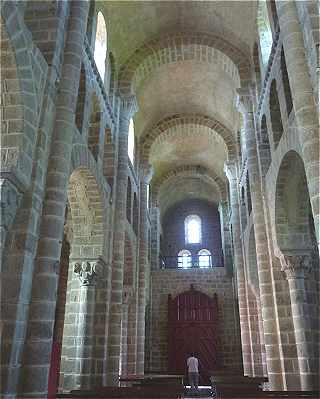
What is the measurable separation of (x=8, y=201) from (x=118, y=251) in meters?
7.10

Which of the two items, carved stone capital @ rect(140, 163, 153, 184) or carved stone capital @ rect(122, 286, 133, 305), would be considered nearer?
carved stone capital @ rect(122, 286, 133, 305)

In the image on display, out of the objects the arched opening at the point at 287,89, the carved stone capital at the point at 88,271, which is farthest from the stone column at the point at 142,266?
the arched opening at the point at 287,89

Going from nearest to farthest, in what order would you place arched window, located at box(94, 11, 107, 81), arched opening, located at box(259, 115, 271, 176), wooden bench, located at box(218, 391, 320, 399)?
wooden bench, located at box(218, 391, 320, 399)
arched opening, located at box(259, 115, 271, 176)
arched window, located at box(94, 11, 107, 81)

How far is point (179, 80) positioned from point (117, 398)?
15.9 m

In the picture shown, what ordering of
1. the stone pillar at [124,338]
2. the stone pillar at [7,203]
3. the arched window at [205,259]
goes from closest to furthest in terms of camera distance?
the stone pillar at [7,203]
the stone pillar at [124,338]
the arched window at [205,259]

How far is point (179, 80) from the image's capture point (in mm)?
20141

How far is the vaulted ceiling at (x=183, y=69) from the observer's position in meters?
16.2

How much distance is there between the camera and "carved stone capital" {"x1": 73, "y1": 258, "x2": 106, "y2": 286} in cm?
1210

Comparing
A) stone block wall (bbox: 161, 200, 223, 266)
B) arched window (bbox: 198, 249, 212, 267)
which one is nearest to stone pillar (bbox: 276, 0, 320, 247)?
stone block wall (bbox: 161, 200, 223, 266)

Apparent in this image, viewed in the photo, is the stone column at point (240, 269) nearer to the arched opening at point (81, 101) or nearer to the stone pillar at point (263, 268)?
the stone pillar at point (263, 268)

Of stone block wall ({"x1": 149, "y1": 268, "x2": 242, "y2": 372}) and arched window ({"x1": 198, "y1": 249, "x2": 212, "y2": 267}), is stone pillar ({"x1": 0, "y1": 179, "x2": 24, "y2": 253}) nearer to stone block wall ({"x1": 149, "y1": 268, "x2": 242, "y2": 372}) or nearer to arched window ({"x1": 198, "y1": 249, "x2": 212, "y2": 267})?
stone block wall ({"x1": 149, "y1": 268, "x2": 242, "y2": 372})

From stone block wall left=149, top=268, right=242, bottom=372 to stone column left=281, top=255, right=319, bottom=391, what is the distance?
12890 millimetres

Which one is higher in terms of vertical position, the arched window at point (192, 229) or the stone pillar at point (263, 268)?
the arched window at point (192, 229)

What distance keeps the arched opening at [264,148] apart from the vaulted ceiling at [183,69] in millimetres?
3267
